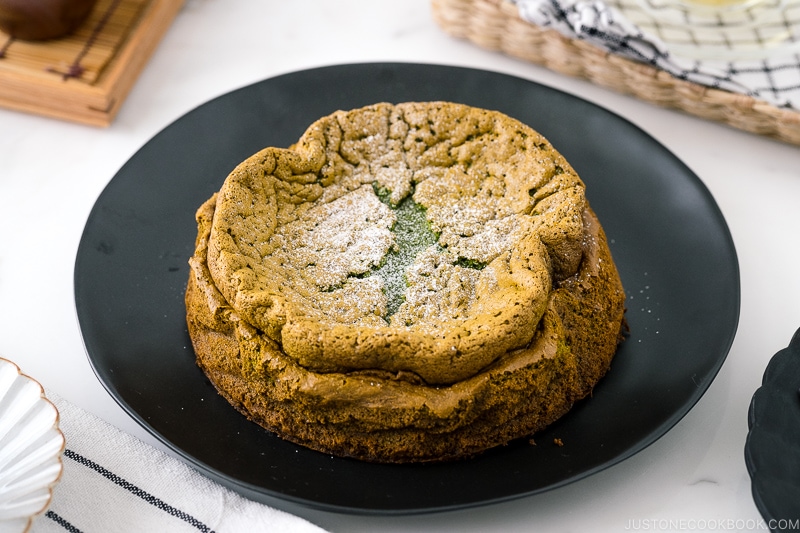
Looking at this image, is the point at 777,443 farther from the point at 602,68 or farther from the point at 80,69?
the point at 80,69

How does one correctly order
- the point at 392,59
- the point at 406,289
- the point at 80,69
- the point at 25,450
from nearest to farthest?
the point at 25,450
the point at 406,289
the point at 80,69
the point at 392,59

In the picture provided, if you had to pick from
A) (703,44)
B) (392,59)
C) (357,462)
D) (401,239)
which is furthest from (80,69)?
(703,44)

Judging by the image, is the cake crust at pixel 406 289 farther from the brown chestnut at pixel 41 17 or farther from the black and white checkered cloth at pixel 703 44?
the brown chestnut at pixel 41 17

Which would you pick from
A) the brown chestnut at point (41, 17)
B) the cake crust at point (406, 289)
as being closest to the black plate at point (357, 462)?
the cake crust at point (406, 289)

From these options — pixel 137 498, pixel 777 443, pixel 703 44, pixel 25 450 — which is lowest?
pixel 137 498

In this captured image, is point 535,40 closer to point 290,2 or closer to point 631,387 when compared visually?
point 290,2

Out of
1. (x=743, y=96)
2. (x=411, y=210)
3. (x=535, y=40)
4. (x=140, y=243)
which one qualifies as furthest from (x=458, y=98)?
(x=140, y=243)
